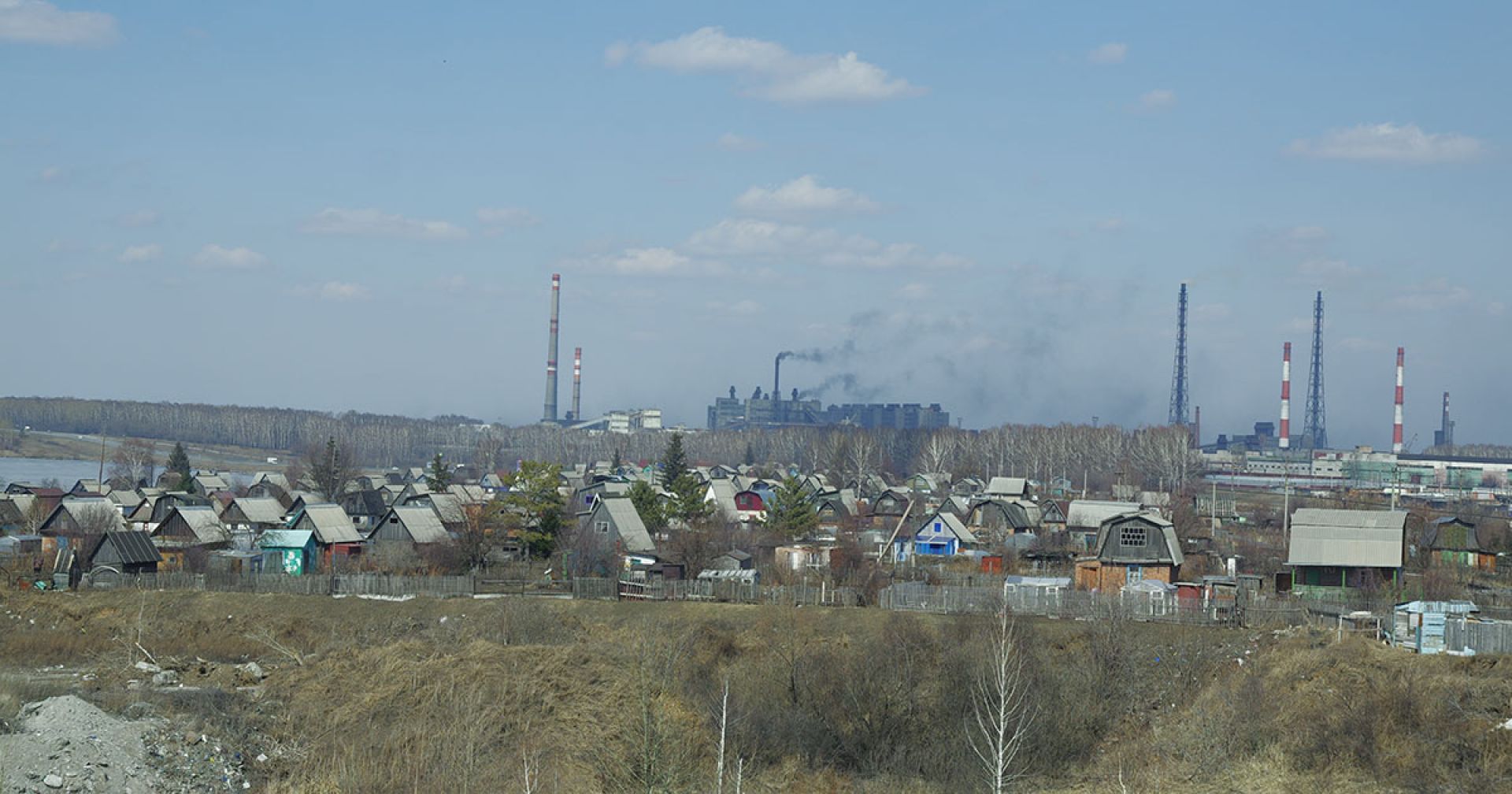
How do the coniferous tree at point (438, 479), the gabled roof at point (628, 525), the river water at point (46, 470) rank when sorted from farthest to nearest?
the river water at point (46, 470), the coniferous tree at point (438, 479), the gabled roof at point (628, 525)

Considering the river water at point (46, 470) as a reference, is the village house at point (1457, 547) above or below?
above

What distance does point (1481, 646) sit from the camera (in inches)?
956

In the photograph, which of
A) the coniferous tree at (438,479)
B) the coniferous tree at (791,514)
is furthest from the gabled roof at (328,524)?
the coniferous tree at (438,479)

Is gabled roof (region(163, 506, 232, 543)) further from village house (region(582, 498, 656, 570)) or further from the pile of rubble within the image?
the pile of rubble

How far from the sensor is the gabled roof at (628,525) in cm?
3944

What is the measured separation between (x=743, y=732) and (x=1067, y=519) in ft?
105

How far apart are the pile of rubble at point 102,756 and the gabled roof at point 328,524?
22.0 metres

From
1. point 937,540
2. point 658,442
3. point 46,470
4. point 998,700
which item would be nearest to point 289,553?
point 937,540

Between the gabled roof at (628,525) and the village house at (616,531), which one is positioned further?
the gabled roof at (628,525)

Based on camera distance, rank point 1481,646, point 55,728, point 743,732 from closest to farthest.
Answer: point 55,728 < point 743,732 < point 1481,646

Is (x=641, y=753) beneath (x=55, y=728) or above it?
above

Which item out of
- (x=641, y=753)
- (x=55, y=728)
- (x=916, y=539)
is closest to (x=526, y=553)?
(x=916, y=539)

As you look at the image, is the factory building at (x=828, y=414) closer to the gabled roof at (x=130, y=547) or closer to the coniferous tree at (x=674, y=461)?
the coniferous tree at (x=674, y=461)

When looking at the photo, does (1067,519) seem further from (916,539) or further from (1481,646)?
(1481,646)
